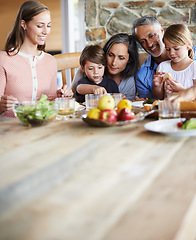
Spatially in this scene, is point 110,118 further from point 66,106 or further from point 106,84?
point 106,84

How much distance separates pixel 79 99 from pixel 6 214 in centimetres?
206

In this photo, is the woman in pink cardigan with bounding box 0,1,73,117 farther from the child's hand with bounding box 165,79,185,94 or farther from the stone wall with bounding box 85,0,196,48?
the stone wall with bounding box 85,0,196,48

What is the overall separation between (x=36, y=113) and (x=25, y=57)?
103 centimetres

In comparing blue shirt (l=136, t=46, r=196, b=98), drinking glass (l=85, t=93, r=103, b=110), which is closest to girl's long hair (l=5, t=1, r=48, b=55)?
drinking glass (l=85, t=93, r=103, b=110)

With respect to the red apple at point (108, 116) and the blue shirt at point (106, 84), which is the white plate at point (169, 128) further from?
the blue shirt at point (106, 84)

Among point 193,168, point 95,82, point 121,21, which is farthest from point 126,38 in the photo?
point 193,168

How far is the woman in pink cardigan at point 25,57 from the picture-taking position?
2.28m

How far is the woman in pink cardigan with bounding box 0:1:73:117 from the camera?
2.28 m

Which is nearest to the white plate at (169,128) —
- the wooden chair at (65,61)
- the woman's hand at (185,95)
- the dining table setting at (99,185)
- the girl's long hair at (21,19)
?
the dining table setting at (99,185)

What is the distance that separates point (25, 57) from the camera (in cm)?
236

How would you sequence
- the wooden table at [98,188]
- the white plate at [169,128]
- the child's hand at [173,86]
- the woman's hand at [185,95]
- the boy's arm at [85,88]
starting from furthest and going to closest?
1. the boy's arm at [85,88]
2. the child's hand at [173,86]
3. the woman's hand at [185,95]
4. the white plate at [169,128]
5. the wooden table at [98,188]

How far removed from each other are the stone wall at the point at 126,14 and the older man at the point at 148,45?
3.21 feet

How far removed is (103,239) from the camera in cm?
57

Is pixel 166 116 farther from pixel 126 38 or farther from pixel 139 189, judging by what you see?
pixel 126 38
